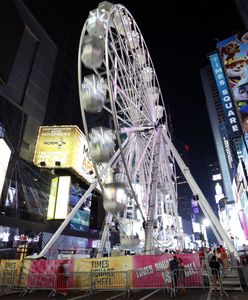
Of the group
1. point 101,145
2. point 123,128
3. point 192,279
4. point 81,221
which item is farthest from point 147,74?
point 81,221

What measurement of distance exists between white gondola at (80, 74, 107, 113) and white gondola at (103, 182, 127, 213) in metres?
3.76

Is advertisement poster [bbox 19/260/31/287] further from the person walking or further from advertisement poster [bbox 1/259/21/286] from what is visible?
the person walking

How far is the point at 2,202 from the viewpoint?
27000mm

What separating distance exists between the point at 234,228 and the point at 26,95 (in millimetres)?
47312

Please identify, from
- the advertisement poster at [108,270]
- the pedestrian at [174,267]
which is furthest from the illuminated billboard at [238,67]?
the advertisement poster at [108,270]

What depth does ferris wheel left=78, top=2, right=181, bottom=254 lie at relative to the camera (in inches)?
488

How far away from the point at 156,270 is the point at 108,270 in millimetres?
2176

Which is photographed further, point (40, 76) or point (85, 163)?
point (40, 76)

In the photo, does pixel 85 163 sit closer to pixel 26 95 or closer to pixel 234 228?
pixel 26 95

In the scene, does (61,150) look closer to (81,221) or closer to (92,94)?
(81,221)

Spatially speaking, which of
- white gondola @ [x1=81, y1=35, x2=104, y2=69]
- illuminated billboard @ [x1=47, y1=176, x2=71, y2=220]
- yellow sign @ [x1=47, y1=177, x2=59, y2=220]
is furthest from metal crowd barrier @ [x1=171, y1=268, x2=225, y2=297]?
yellow sign @ [x1=47, y1=177, x2=59, y2=220]

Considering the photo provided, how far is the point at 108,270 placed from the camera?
472 inches

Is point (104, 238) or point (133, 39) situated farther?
point (133, 39)

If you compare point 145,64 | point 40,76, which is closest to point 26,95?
point 40,76
